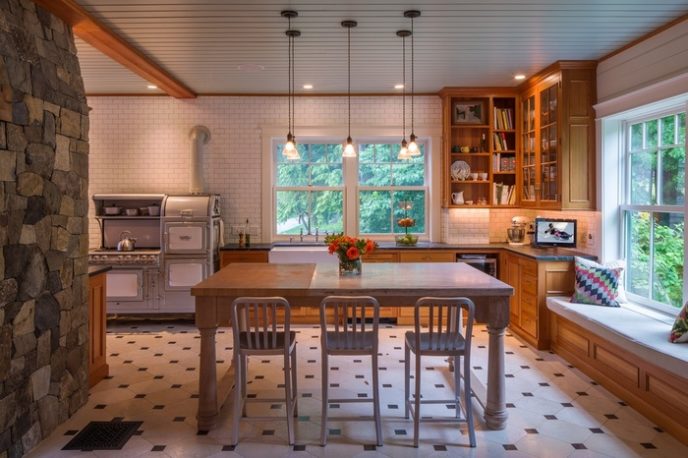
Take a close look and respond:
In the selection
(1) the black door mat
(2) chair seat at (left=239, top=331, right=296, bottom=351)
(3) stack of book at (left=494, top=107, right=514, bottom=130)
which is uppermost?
(3) stack of book at (left=494, top=107, right=514, bottom=130)

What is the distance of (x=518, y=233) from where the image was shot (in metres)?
6.53

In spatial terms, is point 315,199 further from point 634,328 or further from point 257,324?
point 634,328

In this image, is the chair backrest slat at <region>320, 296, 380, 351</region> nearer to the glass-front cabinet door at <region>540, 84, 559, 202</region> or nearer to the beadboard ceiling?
the beadboard ceiling

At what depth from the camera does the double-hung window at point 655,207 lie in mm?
4414

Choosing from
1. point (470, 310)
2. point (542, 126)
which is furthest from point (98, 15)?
point (542, 126)

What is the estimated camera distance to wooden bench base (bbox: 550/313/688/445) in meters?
3.32

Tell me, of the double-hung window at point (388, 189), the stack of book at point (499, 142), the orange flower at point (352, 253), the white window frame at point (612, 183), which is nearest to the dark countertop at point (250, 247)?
the double-hung window at point (388, 189)

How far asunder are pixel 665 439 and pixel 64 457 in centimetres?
379

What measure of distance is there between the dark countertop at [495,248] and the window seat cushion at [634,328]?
455 mm

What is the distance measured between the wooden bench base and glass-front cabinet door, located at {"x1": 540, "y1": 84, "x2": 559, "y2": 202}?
150cm

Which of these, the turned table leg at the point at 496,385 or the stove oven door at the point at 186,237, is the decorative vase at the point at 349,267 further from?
the stove oven door at the point at 186,237

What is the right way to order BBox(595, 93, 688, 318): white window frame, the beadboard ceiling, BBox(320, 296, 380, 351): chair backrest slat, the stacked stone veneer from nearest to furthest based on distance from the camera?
the stacked stone veneer → BBox(320, 296, 380, 351): chair backrest slat → the beadboard ceiling → BBox(595, 93, 688, 318): white window frame

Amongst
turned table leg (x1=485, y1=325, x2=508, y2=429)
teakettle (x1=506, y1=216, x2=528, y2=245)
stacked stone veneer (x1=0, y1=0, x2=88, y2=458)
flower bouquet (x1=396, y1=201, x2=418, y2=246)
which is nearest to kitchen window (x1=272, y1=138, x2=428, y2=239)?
flower bouquet (x1=396, y1=201, x2=418, y2=246)

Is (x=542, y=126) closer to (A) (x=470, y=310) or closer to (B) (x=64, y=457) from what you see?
(A) (x=470, y=310)
